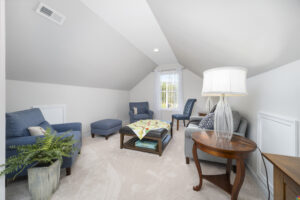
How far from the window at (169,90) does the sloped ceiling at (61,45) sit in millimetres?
1954

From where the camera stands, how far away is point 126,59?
3.06 meters

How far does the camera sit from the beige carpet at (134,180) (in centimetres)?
119

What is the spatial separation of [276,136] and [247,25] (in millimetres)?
1123

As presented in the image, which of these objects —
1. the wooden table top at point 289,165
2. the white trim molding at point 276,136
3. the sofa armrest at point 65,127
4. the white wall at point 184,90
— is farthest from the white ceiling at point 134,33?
the white wall at point 184,90

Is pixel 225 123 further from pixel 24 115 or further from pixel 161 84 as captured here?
pixel 161 84

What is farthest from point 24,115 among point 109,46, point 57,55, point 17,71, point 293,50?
point 293,50

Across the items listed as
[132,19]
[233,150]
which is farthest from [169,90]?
[233,150]

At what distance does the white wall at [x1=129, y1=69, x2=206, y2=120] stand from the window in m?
0.31

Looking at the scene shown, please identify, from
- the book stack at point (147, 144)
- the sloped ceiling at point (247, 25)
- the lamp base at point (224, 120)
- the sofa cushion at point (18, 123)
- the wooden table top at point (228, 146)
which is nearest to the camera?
the sloped ceiling at point (247, 25)

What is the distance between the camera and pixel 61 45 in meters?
1.81

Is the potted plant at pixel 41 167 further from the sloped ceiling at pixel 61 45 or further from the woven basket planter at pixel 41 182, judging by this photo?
the sloped ceiling at pixel 61 45

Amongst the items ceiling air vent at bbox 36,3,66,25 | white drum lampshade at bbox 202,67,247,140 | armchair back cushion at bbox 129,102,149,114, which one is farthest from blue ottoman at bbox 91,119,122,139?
white drum lampshade at bbox 202,67,247,140

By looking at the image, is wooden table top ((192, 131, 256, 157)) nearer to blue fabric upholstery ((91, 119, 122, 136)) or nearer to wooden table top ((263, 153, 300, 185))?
wooden table top ((263, 153, 300, 185))

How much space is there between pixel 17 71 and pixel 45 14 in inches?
43.3
